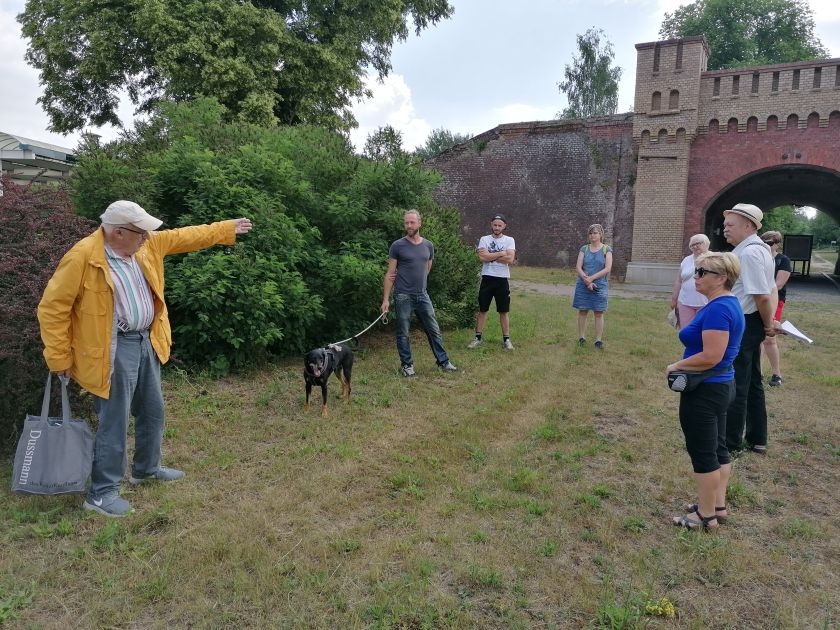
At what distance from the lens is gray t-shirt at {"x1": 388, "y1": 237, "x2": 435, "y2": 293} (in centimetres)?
711

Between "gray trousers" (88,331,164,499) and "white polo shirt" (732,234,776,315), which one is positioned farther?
"white polo shirt" (732,234,776,315)

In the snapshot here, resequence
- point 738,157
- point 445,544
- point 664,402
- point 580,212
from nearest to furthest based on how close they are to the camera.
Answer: point 445,544 < point 664,402 < point 738,157 < point 580,212

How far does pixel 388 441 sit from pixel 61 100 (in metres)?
23.0

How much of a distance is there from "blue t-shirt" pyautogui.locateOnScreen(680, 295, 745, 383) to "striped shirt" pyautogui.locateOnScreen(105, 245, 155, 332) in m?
3.34

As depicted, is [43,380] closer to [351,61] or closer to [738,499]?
[738,499]

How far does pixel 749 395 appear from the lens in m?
4.85

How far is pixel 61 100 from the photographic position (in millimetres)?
21734

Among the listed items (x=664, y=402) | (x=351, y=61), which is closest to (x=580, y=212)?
(x=351, y=61)

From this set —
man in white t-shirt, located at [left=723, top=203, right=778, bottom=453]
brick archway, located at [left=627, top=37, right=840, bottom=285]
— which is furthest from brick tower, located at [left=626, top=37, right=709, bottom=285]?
man in white t-shirt, located at [left=723, top=203, right=778, bottom=453]

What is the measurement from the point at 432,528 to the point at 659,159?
20.8 metres

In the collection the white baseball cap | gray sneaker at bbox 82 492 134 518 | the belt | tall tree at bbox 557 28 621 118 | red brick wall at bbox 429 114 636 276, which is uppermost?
tall tree at bbox 557 28 621 118

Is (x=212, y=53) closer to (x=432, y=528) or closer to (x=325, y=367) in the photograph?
(x=325, y=367)

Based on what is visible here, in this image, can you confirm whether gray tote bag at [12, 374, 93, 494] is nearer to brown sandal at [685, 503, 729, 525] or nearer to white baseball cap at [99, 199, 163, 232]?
white baseball cap at [99, 199, 163, 232]

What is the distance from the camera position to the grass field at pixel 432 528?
2.82 meters
